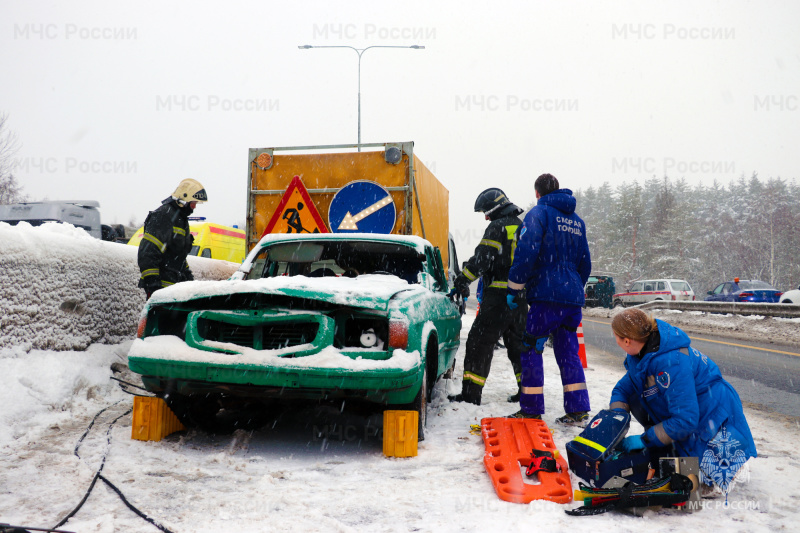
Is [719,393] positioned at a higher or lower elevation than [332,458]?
higher

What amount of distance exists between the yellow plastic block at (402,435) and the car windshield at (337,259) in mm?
1602

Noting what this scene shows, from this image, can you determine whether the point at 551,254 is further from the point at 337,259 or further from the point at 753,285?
the point at 753,285

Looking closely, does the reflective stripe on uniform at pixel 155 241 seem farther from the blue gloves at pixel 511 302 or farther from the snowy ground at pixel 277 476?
the blue gloves at pixel 511 302

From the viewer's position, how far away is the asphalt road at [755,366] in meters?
5.77

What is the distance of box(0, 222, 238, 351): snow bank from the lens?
411 centimetres

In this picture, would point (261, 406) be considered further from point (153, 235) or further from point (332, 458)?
point (153, 235)

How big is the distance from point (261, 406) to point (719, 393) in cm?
337

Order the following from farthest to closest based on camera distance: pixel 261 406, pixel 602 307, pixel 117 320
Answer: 1. pixel 602 307
2. pixel 117 320
3. pixel 261 406

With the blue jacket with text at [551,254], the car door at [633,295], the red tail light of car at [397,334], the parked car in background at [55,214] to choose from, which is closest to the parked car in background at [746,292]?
the car door at [633,295]

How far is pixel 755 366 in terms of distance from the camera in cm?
827

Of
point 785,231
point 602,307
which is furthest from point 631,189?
point 602,307

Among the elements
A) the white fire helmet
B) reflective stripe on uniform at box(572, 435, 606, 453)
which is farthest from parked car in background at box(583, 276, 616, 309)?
reflective stripe on uniform at box(572, 435, 606, 453)

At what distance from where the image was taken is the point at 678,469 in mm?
2611

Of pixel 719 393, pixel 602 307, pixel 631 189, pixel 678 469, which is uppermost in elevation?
pixel 631 189
